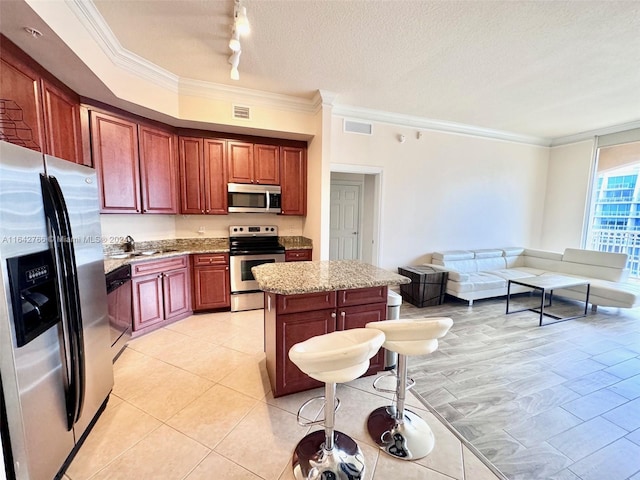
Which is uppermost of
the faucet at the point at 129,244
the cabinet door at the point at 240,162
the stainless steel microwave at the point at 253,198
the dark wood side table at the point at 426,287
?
the cabinet door at the point at 240,162

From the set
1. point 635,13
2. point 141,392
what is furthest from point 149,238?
point 635,13

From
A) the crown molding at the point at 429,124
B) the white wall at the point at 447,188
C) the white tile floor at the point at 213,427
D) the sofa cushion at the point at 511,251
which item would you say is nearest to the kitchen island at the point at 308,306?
the white tile floor at the point at 213,427

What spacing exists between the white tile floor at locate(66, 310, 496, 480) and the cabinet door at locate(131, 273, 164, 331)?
38 cm

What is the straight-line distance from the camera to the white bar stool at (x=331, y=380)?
4.20 ft

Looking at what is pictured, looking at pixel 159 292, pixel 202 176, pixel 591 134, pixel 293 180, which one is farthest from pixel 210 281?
pixel 591 134

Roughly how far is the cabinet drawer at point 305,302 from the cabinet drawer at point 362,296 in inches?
3.2

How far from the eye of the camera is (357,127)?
4309mm

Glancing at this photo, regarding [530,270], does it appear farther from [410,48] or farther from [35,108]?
[35,108]

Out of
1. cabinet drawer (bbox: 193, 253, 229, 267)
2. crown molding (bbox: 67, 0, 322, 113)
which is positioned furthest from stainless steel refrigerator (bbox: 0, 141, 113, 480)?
cabinet drawer (bbox: 193, 253, 229, 267)

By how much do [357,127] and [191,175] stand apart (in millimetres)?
2612

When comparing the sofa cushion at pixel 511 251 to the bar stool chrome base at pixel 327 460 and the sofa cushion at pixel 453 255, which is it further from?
the bar stool chrome base at pixel 327 460

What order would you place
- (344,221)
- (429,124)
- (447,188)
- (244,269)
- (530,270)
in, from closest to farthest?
1. (244,269)
2. (429,124)
3. (447,188)
4. (530,270)
5. (344,221)

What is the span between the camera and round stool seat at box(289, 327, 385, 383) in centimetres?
126

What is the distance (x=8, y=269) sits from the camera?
1.14m
